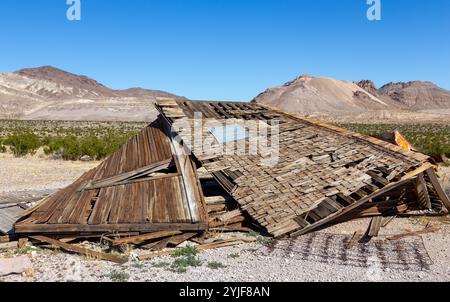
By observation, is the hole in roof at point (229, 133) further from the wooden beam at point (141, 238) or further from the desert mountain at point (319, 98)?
the desert mountain at point (319, 98)

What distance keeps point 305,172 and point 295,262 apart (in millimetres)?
3225

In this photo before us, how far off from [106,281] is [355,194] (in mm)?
5562

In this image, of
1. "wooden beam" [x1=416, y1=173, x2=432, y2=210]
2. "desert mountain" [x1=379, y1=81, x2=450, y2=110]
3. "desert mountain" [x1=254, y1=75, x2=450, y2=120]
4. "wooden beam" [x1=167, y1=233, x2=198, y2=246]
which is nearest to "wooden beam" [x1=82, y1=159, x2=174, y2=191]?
"wooden beam" [x1=167, y1=233, x2=198, y2=246]

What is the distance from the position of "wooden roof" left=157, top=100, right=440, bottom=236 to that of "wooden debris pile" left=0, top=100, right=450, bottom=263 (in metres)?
0.02

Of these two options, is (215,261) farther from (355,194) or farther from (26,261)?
(355,194)

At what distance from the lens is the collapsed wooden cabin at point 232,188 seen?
28.6 feet

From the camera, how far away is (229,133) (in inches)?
487

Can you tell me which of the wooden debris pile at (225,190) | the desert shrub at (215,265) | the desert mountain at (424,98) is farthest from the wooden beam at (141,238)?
the desert mountain at (424,98)

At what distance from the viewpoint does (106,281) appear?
6.66 m

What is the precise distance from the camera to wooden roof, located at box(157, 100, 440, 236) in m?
9.05

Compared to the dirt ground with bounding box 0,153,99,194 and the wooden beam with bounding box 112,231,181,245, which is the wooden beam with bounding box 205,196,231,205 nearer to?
the wooden beam with bounding box 112,231,181,245

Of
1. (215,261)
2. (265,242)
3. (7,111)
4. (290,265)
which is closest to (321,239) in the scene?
(265,242)

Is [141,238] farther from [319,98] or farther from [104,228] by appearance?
[319,98]

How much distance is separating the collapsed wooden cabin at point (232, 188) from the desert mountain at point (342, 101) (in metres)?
96.4
